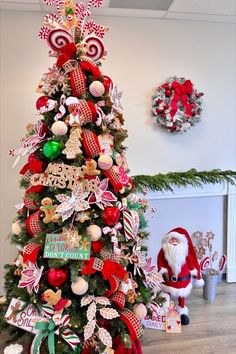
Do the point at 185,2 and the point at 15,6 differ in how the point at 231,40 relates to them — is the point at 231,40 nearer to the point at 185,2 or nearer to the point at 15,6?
the point at 185,2

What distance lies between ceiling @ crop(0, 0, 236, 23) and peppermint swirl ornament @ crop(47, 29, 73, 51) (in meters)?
0.92

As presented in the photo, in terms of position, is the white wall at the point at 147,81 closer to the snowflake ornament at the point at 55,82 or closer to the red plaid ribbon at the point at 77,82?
the snowflake ornament at the point at 55,82

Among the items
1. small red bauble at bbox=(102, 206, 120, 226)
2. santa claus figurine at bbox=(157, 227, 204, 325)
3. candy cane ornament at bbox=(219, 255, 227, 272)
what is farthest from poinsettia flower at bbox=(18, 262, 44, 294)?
candy cane ornament at bbox=(219, 255, 227, 272)

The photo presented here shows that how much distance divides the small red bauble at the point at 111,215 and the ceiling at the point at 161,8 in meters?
1.63

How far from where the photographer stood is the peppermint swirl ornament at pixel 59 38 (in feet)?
4.87

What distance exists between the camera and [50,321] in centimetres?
148

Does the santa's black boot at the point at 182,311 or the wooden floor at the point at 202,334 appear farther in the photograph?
the santa's black boot at the point at 182,311

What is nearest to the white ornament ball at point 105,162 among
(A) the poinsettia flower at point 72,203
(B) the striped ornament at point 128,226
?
(A) the poinsettia flower at point 72,203

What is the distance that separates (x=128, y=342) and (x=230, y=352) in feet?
2.42

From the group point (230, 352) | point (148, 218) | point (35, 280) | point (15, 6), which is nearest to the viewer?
point (35, 280)

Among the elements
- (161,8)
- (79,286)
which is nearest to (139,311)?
(79,286)

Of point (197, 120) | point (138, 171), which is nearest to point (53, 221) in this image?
point (138, 171)

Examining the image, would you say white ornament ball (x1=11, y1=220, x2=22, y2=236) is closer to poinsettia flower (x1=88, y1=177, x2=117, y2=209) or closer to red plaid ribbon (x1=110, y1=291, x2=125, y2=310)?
poinsettia flower (x1=88, y1=177, x2=117, y2=209)

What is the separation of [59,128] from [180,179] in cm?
130
